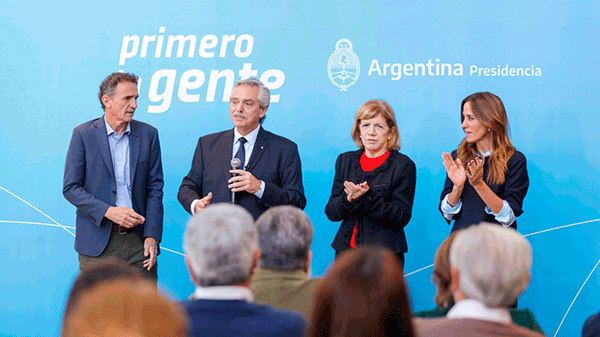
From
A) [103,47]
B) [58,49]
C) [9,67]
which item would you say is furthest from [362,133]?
[9,67]

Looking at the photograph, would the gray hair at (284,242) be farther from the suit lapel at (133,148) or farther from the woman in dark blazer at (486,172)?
the suit lapel at (133,148)

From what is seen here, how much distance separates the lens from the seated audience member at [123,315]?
3.46 feet

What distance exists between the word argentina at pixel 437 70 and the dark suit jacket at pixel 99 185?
6.32 feet

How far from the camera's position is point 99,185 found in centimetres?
372

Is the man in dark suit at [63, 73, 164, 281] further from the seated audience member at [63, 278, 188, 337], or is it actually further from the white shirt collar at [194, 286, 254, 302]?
the seated audience member at [63, 278, 188, 337]

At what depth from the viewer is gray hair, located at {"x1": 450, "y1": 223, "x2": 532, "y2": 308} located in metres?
1.63

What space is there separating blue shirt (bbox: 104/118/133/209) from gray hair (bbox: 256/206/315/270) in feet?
6.04

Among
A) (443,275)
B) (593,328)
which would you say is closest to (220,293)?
(443,275)

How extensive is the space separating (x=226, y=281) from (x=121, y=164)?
225 cm

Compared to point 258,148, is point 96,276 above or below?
below

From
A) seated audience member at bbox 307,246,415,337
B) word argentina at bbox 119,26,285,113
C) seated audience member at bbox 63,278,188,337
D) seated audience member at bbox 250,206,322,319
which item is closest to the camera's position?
seated audience member at bbox 63,278,188,337

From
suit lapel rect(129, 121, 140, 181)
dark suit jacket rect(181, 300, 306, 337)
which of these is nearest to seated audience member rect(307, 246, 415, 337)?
dark suit jacket rect(181, 300, 306, 337)

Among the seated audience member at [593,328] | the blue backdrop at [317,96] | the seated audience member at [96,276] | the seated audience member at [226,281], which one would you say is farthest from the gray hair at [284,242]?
the blue backdrop at [317,96]

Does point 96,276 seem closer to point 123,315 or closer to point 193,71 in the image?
point 123,315
